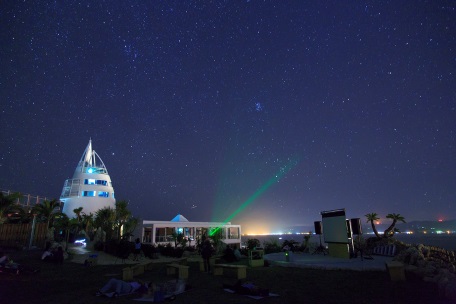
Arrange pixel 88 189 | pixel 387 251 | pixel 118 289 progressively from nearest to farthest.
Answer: pixel 118 289, pixel 387 251, pixel 88 189

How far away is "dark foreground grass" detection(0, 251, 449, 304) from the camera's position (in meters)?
8.59

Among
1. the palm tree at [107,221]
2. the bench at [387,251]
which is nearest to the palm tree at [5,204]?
the palm tree at [107,221]

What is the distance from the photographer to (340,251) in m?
17.7

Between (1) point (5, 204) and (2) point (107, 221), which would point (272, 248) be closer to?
(2) point (107, 221)

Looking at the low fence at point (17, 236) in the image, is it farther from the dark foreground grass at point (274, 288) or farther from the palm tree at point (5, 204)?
the dark foreground grass at point (274, 288)

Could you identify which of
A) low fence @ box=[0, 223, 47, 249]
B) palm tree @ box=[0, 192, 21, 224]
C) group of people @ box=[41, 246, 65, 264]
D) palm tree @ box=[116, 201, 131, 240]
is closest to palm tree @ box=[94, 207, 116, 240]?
palm tree @ box=[116, 201, 131, 240]

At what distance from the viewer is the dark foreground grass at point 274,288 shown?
28.2 ft

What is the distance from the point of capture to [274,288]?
10.3 metres

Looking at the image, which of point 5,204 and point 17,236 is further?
point 5,204

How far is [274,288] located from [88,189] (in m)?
45.9

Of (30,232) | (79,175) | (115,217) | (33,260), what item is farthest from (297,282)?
(79,175)

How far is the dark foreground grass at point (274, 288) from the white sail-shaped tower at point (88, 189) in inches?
1418

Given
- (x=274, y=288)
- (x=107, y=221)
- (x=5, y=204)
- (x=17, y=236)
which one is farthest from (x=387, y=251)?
(x=5, y=204)

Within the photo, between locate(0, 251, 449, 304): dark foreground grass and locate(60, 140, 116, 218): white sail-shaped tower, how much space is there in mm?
36016
